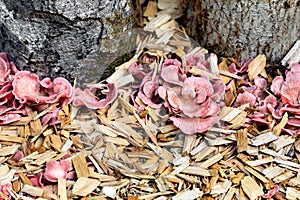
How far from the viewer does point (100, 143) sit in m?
2.14

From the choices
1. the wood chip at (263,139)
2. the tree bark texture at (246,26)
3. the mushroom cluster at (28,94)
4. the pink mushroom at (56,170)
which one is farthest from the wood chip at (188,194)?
the tree bark texture at (246,26)

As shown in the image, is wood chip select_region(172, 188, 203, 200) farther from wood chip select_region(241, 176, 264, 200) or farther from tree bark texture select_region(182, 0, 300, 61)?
tree bark texture select_region(182, 0, 300, 61)

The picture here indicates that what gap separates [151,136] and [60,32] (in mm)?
483

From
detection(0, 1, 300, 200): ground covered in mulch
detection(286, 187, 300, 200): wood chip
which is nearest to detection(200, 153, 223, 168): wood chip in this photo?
detection(0, 1, 300, 200): ground covered in mulch

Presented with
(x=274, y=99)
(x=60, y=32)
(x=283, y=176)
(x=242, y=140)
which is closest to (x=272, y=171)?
(x=283, y=176)

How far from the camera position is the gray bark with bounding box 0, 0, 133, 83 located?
215 cm

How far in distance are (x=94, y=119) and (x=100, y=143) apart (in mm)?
107

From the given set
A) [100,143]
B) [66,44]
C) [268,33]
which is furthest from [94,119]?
[268,33]

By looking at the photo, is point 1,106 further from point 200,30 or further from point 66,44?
point 200,30

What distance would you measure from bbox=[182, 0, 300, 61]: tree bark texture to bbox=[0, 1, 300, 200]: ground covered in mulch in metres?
0.16

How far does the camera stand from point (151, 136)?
214 centimetres

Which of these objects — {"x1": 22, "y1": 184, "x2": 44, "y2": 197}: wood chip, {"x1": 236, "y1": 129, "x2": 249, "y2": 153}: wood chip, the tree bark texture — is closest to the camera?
{"x1": 22, "y1": 184, "x2": 44, "y2": 197}: wood chip

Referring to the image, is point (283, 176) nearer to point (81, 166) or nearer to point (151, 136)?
point (151, 136)

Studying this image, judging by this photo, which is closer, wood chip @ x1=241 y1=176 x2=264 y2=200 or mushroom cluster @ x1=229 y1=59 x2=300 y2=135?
wood chip @ x1=241 y1=176 x2=264 y2=200
